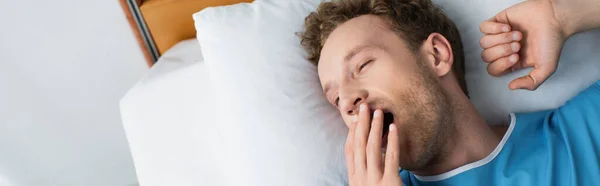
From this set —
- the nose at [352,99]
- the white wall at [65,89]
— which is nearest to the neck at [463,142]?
the nose at [352,99]

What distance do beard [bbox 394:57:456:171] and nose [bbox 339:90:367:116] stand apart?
74 mm

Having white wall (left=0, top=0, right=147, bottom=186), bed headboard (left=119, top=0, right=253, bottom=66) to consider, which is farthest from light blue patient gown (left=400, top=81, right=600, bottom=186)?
white wall (left=0, top=0, right=147, bottom=186)

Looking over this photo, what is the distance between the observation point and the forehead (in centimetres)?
112

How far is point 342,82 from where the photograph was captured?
3.59 feet

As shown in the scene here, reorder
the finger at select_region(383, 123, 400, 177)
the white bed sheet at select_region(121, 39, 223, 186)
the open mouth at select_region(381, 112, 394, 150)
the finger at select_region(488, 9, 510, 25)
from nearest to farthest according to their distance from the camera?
the finger at select_region(383, 123, 400, 177), the open mouth at select_region(381, 112, 394, 150), the finger at select_region(488, 9, 510, 25), the white bed sheet at select_region(121, 39, 223, 186)

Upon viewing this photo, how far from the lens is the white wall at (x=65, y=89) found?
157cm

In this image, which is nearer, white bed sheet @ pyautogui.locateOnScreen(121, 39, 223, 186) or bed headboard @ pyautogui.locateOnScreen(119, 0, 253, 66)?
white bed sheet @ pyautogui.locateOnScreen(121, 39, 223, 186)

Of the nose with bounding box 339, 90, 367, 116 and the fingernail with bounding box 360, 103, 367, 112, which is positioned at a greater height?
the fingernail with bounding box 360, 103, 367, 112

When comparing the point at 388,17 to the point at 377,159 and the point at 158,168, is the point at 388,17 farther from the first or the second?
the point at 158,168

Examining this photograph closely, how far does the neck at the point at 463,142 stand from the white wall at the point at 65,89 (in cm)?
103

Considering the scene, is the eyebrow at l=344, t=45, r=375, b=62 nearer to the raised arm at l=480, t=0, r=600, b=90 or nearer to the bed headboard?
the raised arm at l=480, t=0, r=600, b=90

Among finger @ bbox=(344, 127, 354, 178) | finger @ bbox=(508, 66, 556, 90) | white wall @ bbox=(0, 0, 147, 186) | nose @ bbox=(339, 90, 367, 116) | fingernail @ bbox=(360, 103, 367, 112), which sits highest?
fingernail @ bbox=(360, 103, 367, 112)

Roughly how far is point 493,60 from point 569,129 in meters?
0.22

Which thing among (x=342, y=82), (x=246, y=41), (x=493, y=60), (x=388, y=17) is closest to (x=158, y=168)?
(x=246, y=41)
